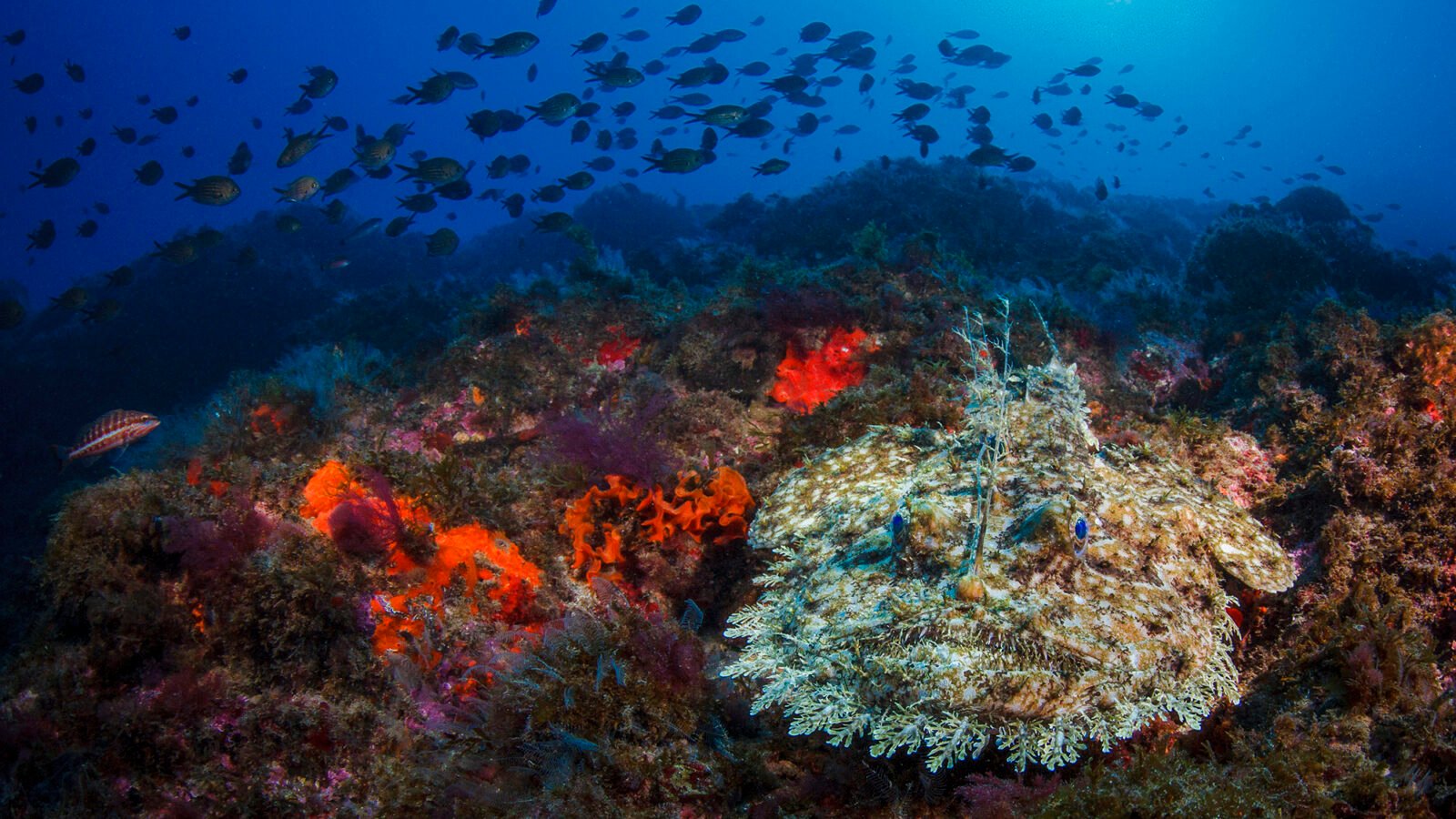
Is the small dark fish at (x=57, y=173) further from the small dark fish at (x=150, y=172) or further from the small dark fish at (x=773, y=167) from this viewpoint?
the small dark fish at (x=773, y=167)

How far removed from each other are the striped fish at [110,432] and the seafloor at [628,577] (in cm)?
76

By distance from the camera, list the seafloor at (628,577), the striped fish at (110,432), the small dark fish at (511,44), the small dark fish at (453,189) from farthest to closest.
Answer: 1. the small dark fish at (511,44)
2. the small dark fish at (453,189)
3. the striped fish at (110,432)
4. the seafloor at (628,577)

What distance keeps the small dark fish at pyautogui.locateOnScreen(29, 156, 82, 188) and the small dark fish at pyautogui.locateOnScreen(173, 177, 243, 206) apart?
11.0ft

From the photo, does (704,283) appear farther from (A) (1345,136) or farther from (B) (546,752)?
(A) (1345,136)

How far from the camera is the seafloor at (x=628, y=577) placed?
245cm

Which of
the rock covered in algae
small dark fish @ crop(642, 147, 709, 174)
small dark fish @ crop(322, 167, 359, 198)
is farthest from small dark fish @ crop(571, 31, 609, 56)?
the rock covered in algae

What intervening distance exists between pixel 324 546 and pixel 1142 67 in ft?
631

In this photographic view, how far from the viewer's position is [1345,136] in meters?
98.9

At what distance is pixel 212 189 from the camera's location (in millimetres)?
12164

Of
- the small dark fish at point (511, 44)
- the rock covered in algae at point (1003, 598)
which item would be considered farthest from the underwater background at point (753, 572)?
the small dark fish at point (511, 44)

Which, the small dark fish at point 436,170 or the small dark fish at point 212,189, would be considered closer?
the small dark fish at point 212,189

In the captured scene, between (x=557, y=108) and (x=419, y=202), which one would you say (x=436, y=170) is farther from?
(x=557, y=108)

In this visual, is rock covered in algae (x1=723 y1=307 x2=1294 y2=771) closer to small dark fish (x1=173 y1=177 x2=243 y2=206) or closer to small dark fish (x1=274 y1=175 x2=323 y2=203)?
small dark fish (x1=274 y1=175 x2=323 y2=203)

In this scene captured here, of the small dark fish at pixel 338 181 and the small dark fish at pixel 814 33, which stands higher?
the small dark fish at pixel 814 33
